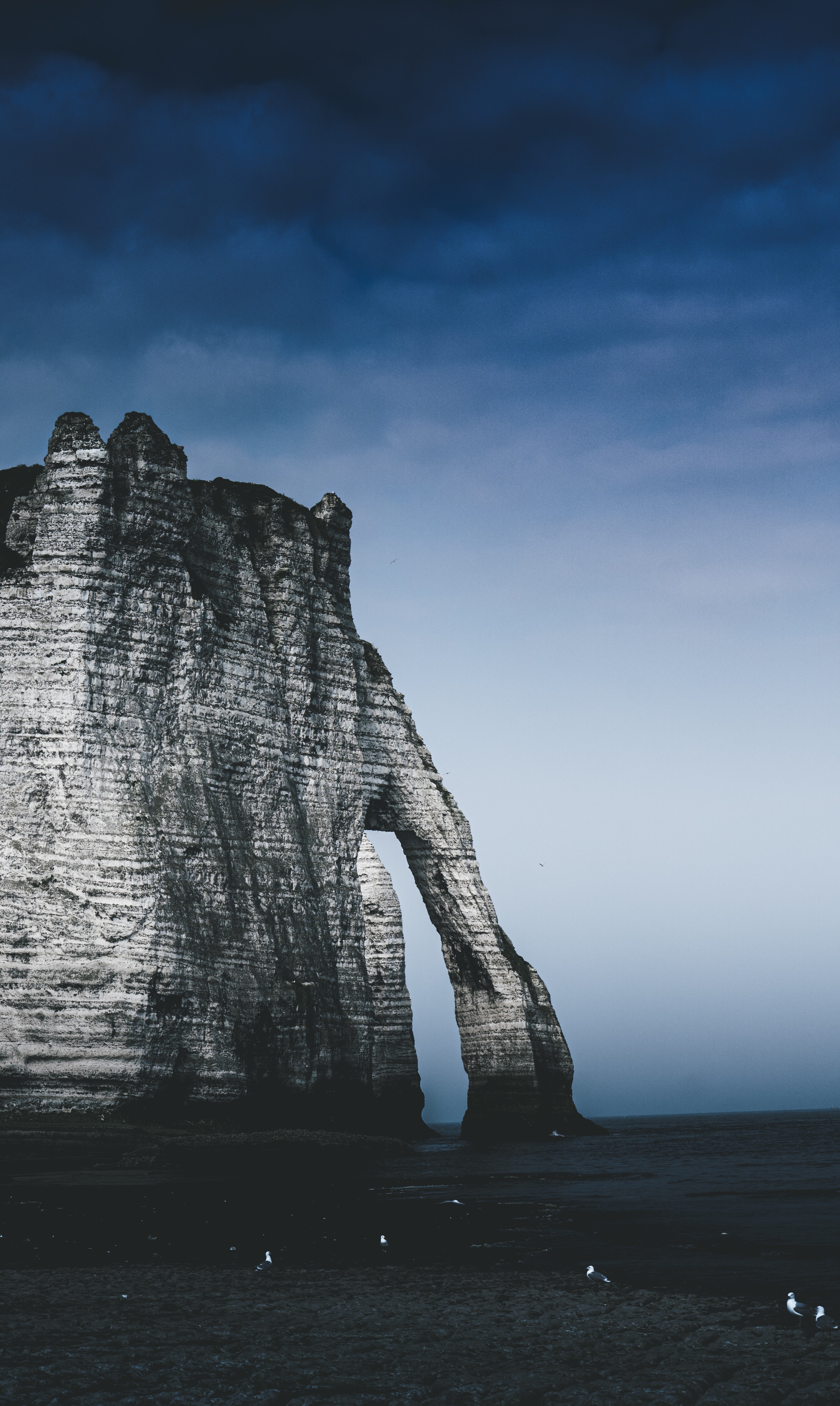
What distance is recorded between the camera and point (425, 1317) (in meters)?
9.16

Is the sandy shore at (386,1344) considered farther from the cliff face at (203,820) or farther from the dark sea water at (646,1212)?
the cliff face at (203,820)

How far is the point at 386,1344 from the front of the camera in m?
8.21

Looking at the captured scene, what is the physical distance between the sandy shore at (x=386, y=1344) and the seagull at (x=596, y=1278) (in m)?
0.13

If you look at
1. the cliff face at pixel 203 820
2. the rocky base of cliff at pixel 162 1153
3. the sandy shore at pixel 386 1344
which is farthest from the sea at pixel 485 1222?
the cliff face at pixel 203 820

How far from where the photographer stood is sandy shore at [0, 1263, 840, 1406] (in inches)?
273

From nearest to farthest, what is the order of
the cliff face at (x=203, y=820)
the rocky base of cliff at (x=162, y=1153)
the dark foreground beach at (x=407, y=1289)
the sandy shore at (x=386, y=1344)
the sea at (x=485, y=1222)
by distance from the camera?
the sandy shore at (x=386, y=1344) → the dark foreground beach at (x=407, y=1289) → the sea at (x=485, y=1222) → the rocky base of cliff at (x=162, y=1153) → the cliff face at (x=203, y=820)

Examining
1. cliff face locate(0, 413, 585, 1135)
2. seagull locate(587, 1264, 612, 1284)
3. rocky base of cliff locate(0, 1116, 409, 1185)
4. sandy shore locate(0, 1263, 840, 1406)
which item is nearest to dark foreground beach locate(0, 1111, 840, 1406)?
sandy shore locate(0, 1263, 840, 1406)

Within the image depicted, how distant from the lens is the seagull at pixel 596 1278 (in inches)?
424

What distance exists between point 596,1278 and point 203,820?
23.3 m

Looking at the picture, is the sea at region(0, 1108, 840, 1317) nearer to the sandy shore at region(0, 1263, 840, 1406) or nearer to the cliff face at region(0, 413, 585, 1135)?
the sandy shore at region(0, 1263, 840, 1406)

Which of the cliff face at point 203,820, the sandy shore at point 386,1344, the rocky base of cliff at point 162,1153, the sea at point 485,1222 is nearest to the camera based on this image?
the sandy shore at point 386,1344

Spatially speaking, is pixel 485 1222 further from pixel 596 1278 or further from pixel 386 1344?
pixel 386 1344

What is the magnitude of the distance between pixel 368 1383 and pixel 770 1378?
7.78 feet

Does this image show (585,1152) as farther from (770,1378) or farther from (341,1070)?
(770,1378)
